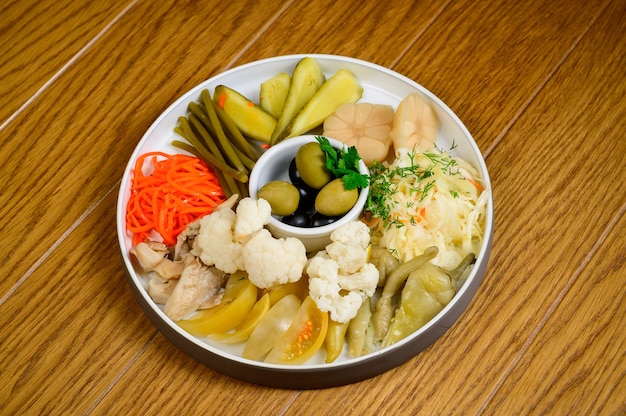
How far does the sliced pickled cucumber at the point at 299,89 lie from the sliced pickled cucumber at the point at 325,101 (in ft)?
0.08

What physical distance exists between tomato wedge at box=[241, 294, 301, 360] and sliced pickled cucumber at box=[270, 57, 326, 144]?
1.69 ft

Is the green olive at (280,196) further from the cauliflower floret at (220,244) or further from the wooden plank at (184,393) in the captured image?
the wooden plank at (184,393)

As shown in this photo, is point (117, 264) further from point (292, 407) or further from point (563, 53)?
point (563, 53)

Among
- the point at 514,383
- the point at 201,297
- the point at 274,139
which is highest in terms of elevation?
the point at 274,139

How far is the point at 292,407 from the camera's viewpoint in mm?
1841

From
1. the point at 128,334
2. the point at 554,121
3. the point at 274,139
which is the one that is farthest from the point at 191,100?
the point at 554,121

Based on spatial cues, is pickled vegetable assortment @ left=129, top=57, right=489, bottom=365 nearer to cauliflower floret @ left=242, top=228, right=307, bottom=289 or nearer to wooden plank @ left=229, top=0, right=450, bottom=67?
cauliflower floret @ left=242, top=228, right=307, bottom=289

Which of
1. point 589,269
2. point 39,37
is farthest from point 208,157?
point 589,269

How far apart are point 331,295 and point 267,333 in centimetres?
18

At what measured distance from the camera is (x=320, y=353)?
1.77 m

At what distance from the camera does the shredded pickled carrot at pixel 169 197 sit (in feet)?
6.29

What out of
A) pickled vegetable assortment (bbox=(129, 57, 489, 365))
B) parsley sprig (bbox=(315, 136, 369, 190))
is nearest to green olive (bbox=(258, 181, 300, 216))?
pickled vegetable assortment (bbox=(129, 57, 489, 365))

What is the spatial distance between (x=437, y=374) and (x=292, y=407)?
1.21 ft

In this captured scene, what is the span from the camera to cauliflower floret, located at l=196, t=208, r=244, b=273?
178 centimetres
